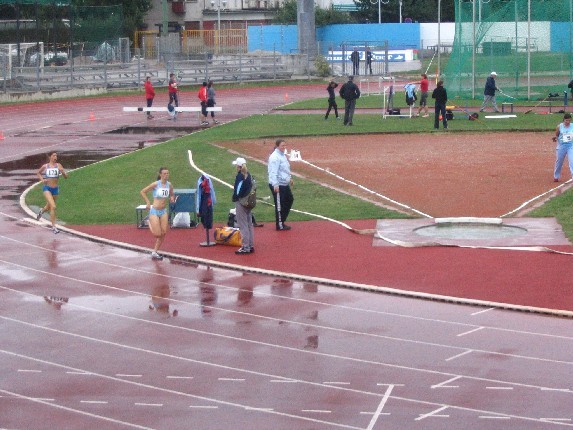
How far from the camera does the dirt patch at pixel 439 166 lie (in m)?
24.8

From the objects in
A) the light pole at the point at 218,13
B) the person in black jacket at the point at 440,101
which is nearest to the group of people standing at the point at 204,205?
the person in black jacket at the point at 440,101

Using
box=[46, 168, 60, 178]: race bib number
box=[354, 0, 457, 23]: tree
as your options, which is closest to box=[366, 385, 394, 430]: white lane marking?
box=[46, 168, 60, 178]: race bib number

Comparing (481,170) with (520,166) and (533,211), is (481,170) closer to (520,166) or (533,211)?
(520,166)

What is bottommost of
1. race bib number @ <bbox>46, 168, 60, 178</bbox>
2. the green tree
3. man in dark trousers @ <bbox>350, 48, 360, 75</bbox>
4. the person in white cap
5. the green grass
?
the green grass

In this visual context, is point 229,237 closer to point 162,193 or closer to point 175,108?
point 162,193

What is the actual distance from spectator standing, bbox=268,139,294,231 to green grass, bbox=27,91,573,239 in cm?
125

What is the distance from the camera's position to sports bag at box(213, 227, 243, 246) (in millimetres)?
20797

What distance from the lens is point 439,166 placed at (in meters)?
29.9

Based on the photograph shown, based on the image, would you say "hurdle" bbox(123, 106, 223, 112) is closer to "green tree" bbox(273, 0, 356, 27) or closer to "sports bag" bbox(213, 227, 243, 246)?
"sports bag" bbox(213, 227, 243, 246)

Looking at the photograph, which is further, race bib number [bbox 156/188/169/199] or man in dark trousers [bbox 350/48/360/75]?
man in dark trousers [bbox 350/48/360/75]

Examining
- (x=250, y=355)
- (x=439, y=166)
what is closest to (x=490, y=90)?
(x=439, y=166)

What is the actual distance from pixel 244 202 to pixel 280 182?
2.42 metres

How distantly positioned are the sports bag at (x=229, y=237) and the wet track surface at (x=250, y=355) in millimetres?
1607

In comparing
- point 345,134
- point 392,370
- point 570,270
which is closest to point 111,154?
point 345,134
